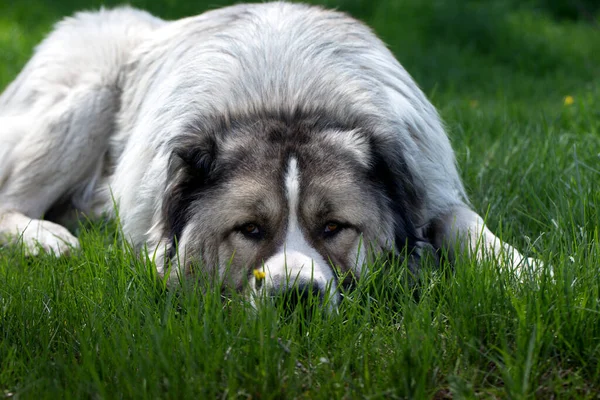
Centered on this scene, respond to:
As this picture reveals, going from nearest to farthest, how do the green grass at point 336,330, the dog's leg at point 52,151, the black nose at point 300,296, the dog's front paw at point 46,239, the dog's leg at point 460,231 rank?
the green grass at point 336,330, the black nose at point 300,296, the dog's leg at point 460,231, the dog's front paw at point 46,239, the dog's leg at point 52,151

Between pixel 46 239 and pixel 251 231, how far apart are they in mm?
1491

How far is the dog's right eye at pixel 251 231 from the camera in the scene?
341 cm

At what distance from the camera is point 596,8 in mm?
12727

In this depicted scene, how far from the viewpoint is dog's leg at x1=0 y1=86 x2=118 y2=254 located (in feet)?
16.2

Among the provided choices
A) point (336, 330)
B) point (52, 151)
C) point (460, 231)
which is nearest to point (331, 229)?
point (336, 330)

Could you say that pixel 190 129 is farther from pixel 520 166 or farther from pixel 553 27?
pixel 553 27

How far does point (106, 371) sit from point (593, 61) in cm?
846

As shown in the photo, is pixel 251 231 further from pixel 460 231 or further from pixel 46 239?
pixel 46 239

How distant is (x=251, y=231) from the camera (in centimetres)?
342

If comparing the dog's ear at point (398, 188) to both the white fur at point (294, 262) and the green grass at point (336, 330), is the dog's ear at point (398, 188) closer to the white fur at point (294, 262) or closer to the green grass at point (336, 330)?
the green grass at point (336, 330)

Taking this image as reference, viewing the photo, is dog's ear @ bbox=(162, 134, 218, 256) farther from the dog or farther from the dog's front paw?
the dog's front paw

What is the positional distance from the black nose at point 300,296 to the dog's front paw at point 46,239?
4.54ft

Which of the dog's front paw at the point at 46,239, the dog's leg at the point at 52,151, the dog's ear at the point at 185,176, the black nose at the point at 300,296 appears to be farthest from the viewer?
the dog's leg at the point at 52,151

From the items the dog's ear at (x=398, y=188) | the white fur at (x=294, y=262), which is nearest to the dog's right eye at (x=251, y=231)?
the white fur at (x=294, y=262)
